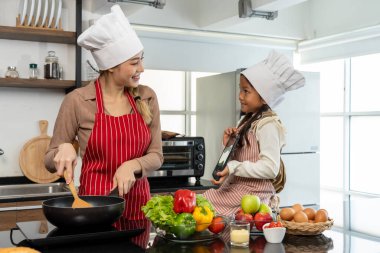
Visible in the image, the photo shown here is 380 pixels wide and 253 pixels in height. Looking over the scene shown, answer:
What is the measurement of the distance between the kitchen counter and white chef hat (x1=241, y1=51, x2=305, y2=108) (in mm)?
825

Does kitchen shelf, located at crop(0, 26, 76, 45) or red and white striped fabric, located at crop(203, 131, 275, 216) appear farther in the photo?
kitchen shelf, located at crop(0, 26, 76, 45)

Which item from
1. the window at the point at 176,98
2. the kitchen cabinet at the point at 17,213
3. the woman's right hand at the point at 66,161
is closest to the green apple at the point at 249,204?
the woman's right hand at the point at 66,161

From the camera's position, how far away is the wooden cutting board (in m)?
3.66

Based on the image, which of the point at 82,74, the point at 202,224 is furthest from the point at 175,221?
the point at 82,74

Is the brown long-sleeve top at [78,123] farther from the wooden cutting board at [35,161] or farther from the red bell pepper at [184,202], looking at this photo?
the wooden cutting board at [35,161]

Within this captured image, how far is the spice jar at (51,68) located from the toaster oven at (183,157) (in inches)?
39.5

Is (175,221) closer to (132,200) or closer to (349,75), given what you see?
(132,200)

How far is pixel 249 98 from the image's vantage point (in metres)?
2.29

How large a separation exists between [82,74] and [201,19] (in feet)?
6.07

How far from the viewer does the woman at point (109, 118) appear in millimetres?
1964

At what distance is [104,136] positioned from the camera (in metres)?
1.97

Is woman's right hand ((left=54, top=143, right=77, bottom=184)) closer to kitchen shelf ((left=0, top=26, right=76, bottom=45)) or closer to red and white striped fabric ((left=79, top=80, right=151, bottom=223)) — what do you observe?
red and white striped fabric ((left=79, top=80, right=151, bottom=223))

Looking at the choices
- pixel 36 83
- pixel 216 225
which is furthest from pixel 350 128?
pixel 216 225

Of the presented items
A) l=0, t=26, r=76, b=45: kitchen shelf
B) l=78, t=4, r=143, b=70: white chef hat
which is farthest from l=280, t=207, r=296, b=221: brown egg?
l=0, t=26, r=76, b=45: kitchen shelf
